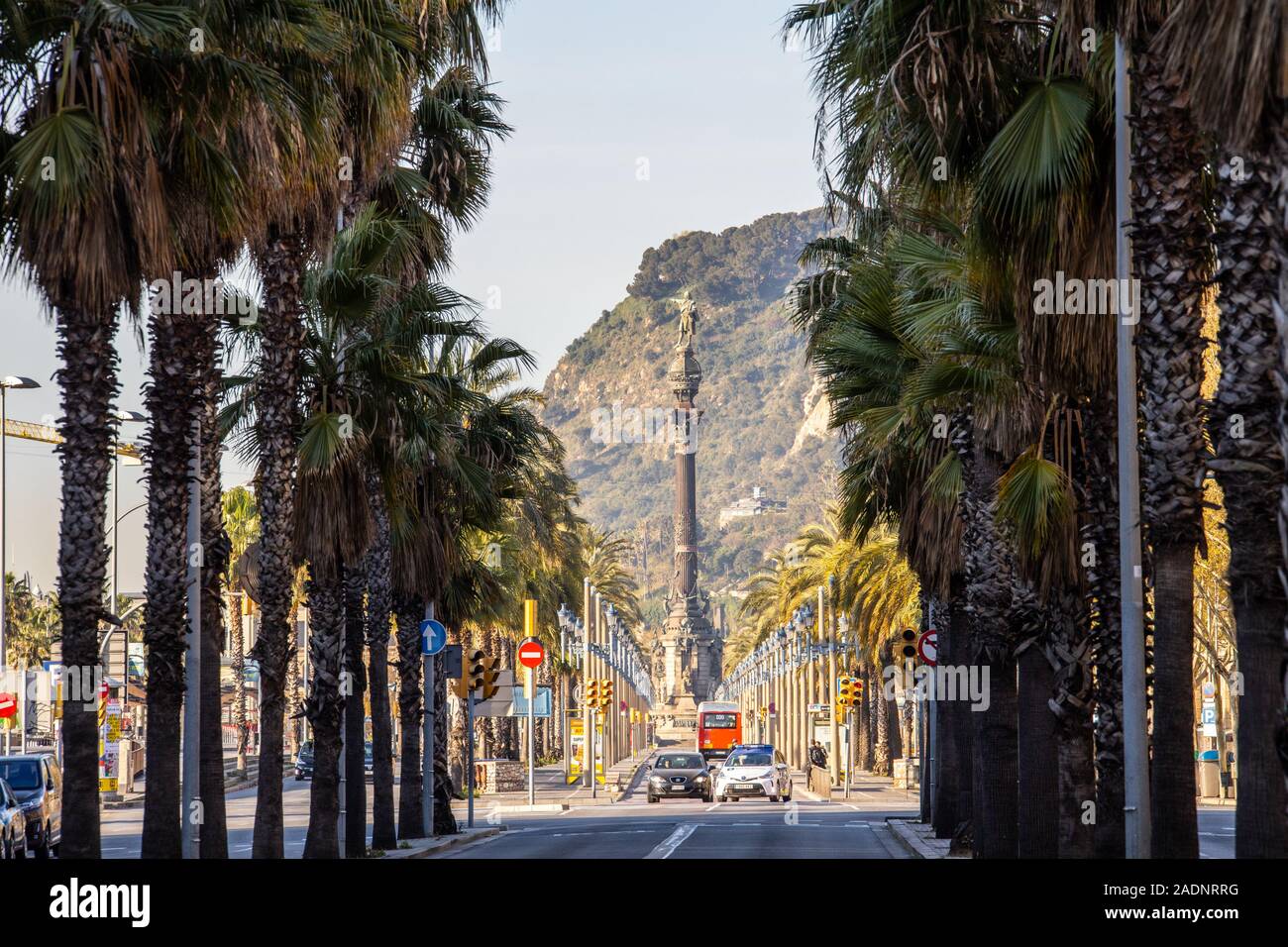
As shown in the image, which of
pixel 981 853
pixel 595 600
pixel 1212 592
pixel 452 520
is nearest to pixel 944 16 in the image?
pixel 981 853

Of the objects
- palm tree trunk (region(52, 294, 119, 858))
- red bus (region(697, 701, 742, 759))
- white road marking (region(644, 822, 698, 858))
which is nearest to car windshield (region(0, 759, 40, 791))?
white road marking (region(644, 822, 698, 858))

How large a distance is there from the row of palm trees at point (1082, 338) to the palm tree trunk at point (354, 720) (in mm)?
10260

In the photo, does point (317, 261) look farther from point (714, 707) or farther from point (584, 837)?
point (714, 707)

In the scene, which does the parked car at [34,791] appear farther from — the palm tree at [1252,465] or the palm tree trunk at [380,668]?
the palm tree at [1252,465]

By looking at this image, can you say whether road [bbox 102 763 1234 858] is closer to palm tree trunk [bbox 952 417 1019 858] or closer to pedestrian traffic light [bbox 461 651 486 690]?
pedestrian traffic light [bbox 461 651 486 690]

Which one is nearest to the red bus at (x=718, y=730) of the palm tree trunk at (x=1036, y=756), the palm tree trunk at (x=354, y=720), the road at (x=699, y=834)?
the road at (x=699, y=834)

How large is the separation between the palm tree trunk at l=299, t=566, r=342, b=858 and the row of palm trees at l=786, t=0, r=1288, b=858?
8.80 meters

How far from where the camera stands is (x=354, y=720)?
96.7ft

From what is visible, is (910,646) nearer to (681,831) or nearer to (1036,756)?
(681,831)

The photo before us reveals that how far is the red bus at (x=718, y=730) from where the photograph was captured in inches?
3743

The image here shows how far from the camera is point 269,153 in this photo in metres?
18.4

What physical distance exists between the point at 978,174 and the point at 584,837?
21791 mm

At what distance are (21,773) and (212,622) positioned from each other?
29.1 ft

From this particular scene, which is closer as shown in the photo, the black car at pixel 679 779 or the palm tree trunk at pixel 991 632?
the palm tree trunk at pixel 991 632
